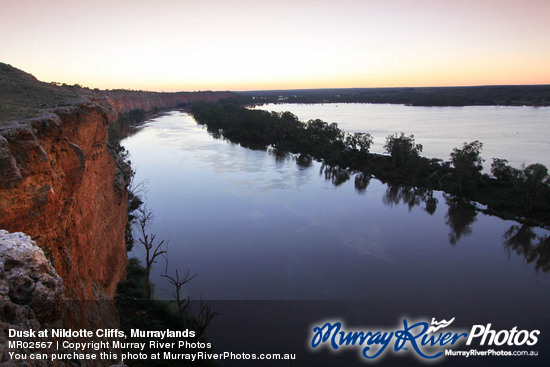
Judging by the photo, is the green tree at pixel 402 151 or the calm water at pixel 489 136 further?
the calm water at pixel 489 136

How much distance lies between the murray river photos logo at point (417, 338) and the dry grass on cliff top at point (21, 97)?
32.7ft

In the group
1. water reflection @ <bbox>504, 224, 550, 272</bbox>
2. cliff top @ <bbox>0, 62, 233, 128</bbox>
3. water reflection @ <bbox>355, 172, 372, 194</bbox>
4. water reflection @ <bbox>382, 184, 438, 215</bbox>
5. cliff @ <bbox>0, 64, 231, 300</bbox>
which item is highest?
cliff top @ <bbox>0, 62, 233, 128</bbox>

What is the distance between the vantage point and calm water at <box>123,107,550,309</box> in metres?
13.5

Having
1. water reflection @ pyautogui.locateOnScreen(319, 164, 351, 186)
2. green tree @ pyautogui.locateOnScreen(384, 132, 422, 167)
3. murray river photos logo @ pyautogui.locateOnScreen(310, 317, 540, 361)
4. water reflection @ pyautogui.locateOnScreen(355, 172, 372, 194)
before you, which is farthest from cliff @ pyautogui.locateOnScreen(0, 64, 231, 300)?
green tree @ pyautogui.locateOnScreen(384, 132, 422, 167)

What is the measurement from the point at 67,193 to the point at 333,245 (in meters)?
12.8

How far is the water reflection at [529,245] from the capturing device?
16.3 metres

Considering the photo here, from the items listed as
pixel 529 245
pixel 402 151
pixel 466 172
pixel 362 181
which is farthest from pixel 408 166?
pixel 529 245

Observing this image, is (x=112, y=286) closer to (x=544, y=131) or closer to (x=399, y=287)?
(x=399, y=287)

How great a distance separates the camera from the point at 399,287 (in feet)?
44.5

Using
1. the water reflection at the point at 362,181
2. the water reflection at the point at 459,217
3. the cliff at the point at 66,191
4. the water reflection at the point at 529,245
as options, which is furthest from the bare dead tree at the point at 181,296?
the water reflection at the point at 362,181

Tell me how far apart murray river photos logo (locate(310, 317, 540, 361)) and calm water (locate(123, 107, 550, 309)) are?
139 cm

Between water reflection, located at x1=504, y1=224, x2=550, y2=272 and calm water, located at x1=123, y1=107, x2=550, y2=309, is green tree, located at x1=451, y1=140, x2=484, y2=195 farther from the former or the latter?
water reflection, located at x1=504, y1=224, x2=550, y2=272

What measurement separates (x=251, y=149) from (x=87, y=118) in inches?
1361

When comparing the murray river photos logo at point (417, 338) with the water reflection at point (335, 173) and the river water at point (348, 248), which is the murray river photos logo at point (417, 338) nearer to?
the river water at point (348, 248)
